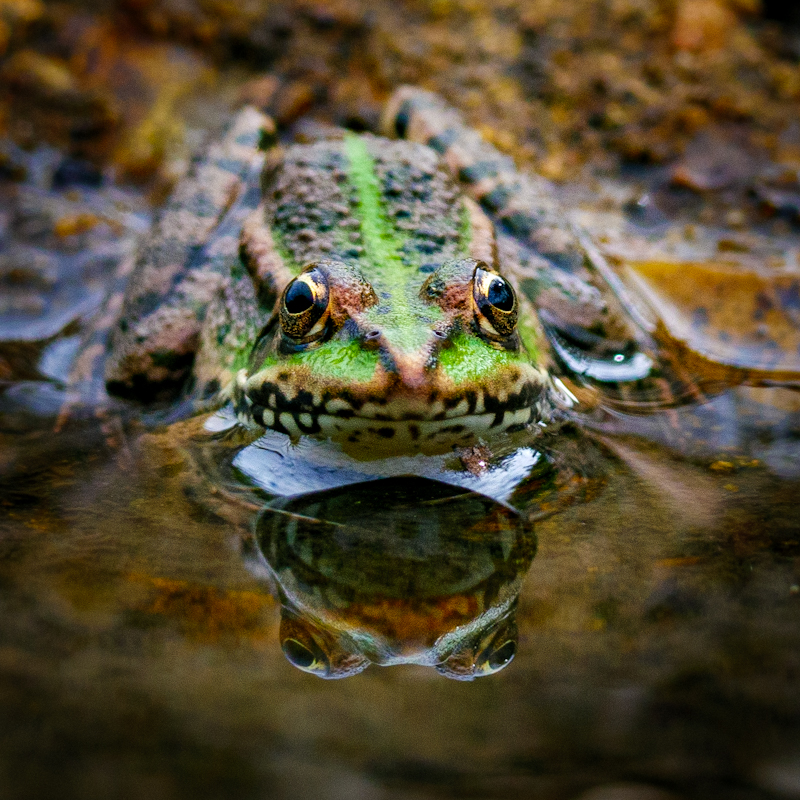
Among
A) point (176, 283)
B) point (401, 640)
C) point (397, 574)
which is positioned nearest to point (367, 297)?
point (397, 574)

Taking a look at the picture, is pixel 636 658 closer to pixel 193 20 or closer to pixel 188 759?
pixel 188 759

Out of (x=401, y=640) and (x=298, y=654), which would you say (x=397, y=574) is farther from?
(x=298, y=654)

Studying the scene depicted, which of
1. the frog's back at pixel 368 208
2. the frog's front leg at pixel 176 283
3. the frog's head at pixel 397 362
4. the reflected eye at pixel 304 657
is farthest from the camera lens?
the frog's front leg at pixel 176 283

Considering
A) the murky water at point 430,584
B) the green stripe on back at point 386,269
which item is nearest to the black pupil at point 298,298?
the green stripe on back at point 386,269

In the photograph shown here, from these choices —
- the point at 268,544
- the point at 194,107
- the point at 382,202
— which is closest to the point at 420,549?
the point at 268,544

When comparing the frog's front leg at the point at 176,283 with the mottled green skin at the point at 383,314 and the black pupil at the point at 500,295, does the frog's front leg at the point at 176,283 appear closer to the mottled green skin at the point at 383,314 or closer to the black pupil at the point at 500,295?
the mottled green skin at the point at 383,314

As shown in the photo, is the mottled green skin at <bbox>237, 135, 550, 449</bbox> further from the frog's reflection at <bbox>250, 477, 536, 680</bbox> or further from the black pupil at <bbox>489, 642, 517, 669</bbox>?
the black pupil at <bbox>489, 642, 517, 669</bbox>

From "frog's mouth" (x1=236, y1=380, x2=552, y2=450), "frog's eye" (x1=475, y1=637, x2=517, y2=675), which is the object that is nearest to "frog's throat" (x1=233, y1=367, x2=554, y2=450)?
"frog's mouth" (x1=236, y1=380, x2=552, y2=450)
